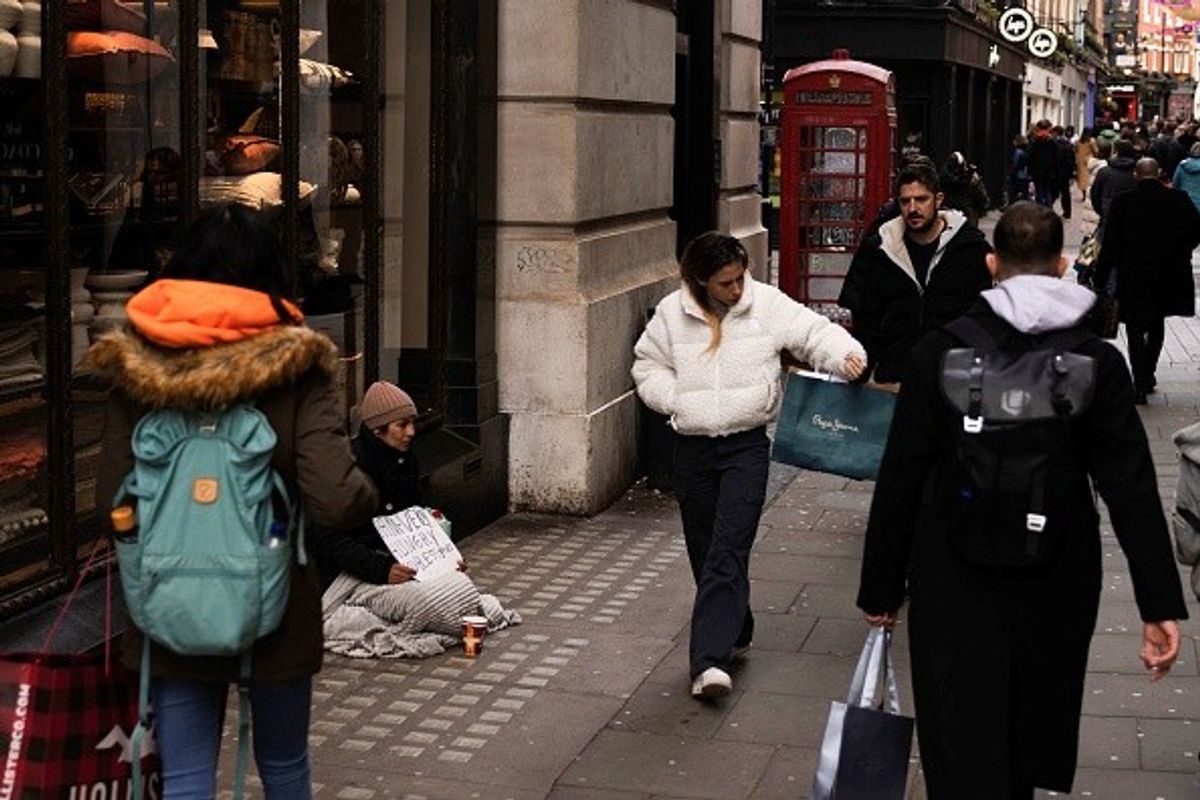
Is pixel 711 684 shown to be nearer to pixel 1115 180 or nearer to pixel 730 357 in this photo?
pixel 730 357

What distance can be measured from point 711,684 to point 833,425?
5.29ft

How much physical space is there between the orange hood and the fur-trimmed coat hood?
0.08 feet

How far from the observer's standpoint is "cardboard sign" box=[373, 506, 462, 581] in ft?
26.3

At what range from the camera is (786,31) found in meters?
30.8

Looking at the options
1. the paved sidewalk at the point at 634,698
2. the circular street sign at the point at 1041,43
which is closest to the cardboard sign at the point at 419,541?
the paved sidewalk at the point at 634,698

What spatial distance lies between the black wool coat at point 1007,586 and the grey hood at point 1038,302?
5 cm

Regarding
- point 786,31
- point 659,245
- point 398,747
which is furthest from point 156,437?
point 786,31

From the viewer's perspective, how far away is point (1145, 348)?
16.0 meters

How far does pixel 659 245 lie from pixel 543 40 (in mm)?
2293

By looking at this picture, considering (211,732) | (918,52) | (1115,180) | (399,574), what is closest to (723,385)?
(399,574)

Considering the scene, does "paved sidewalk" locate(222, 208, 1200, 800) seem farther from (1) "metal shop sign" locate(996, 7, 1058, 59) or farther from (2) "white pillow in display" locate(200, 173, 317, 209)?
(1) "metal shop sign" locate(996, 7, 1058, 59)

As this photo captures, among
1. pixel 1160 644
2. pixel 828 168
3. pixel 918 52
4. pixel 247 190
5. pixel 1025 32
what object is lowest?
pixel 1160 644

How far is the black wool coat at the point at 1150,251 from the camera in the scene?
15.8m

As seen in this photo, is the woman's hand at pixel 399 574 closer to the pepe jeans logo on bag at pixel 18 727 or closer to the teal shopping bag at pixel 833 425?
the pepe jeans logo on bag at pixel 18 727
